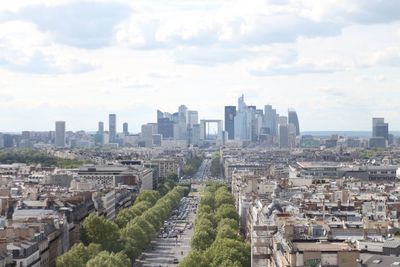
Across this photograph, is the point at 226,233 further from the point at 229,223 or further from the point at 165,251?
the point at 165,251

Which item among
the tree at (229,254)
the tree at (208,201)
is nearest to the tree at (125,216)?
the tree at (208,201)

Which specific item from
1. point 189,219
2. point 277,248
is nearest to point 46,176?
point 189,219

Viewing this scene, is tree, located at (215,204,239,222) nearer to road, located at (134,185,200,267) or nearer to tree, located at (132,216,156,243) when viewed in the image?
road, located at (134,185,200,267)

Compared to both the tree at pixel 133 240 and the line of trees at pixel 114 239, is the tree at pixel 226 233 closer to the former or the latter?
the tree at pixel 133 240

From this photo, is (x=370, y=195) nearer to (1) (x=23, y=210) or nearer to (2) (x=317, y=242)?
(1) (x=23, y=210)

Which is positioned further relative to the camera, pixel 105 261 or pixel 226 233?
pixel 226 233

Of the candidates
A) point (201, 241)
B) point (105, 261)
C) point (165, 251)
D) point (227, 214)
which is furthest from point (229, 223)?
point (105, 261)

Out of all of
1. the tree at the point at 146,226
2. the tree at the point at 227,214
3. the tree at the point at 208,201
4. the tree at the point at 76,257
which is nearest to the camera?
the tree at the point at 76,257
